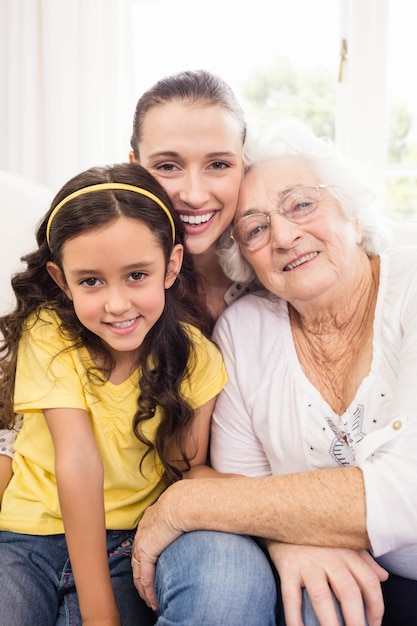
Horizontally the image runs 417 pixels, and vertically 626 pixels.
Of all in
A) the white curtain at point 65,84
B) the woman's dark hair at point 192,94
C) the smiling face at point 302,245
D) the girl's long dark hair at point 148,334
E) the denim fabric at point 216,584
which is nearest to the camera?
the denim fabric at point 216,584

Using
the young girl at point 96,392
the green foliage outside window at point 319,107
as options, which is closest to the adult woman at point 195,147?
the young girl at point 96,392

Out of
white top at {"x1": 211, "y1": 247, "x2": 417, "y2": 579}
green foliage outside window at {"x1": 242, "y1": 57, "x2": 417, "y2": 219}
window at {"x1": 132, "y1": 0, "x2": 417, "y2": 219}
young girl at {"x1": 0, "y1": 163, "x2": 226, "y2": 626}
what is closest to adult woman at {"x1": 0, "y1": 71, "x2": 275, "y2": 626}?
young girl at {"x1": 0, "y1": 163, "x2": 226, "y2": 626}

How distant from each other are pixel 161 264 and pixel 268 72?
88.8 inches

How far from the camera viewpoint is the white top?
44.3 inches

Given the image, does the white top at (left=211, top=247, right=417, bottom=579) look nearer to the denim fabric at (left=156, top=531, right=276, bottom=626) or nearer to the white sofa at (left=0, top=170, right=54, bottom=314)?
the denim fabric at (left=156, top=531, right=276, bottom=626)

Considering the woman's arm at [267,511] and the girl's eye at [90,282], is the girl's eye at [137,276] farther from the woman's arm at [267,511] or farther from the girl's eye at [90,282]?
the woman's arm at [267,511]

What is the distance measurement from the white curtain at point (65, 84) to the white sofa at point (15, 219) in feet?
4.54

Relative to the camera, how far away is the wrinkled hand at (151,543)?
4.12ft

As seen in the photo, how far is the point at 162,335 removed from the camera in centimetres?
148

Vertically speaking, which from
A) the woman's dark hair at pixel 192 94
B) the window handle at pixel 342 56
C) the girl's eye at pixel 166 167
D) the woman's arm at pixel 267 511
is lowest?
the woman's arm at pixel 267 511

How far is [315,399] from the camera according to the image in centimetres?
142

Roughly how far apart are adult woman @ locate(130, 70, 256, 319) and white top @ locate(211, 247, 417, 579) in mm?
232

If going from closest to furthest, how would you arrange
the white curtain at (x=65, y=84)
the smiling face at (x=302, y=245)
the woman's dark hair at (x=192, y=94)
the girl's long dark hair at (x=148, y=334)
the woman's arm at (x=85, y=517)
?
the woman's arm at (x=85, y=517) < the girl's long dark hair at (x=148, y=334) < the smiling face at (x=302, y=245) < the woman's dark hair at (x=192, y=94) < the white curtain at (x=65, y=84)

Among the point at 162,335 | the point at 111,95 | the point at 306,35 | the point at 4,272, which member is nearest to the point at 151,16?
the point at 111,95
